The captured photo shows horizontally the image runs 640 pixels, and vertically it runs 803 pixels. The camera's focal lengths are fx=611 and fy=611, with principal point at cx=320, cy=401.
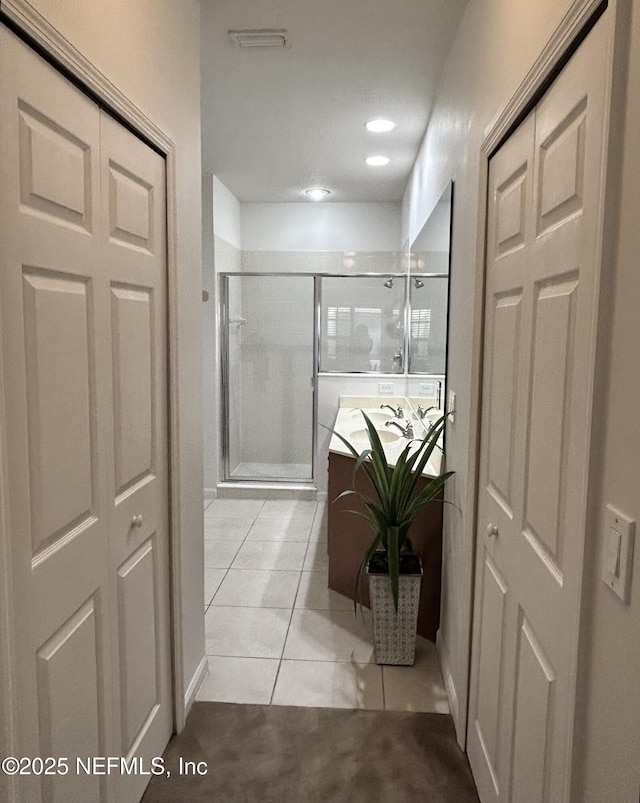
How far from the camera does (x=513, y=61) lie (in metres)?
1.58

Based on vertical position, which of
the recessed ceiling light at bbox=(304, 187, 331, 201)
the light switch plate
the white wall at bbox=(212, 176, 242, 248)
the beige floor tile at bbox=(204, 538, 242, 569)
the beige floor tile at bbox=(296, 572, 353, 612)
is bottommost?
the beige floor tile at bbox=(296, 572, 353, 612)

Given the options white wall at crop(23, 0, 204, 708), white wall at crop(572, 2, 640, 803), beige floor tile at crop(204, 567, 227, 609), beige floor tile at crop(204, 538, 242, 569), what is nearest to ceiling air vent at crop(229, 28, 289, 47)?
white wall at crop(23, 0, 204, 708)

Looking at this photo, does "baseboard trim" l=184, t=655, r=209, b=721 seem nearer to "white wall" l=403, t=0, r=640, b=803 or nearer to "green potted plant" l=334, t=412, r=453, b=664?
"green potted plant" l=334, t=412, r=453, b=664

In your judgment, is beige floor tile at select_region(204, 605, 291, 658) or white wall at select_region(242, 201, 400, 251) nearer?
beige floor tile at select_region(204, 605, 291, 658)

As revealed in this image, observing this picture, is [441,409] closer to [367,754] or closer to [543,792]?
[367,754]

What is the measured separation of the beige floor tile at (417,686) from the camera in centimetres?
234

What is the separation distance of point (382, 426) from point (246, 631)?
189 centimetres

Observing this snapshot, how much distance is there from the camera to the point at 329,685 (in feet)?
8.05

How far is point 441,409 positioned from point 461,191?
1014 mm

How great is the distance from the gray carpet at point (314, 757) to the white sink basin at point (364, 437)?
1767 millimetres

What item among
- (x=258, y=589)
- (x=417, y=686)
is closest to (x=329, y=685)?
(x=417, y=686)

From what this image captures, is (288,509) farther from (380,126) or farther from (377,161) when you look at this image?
(380,126)

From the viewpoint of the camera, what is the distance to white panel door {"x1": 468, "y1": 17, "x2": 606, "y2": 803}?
108 centimetres

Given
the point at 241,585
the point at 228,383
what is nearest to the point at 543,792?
the point at 241,585
